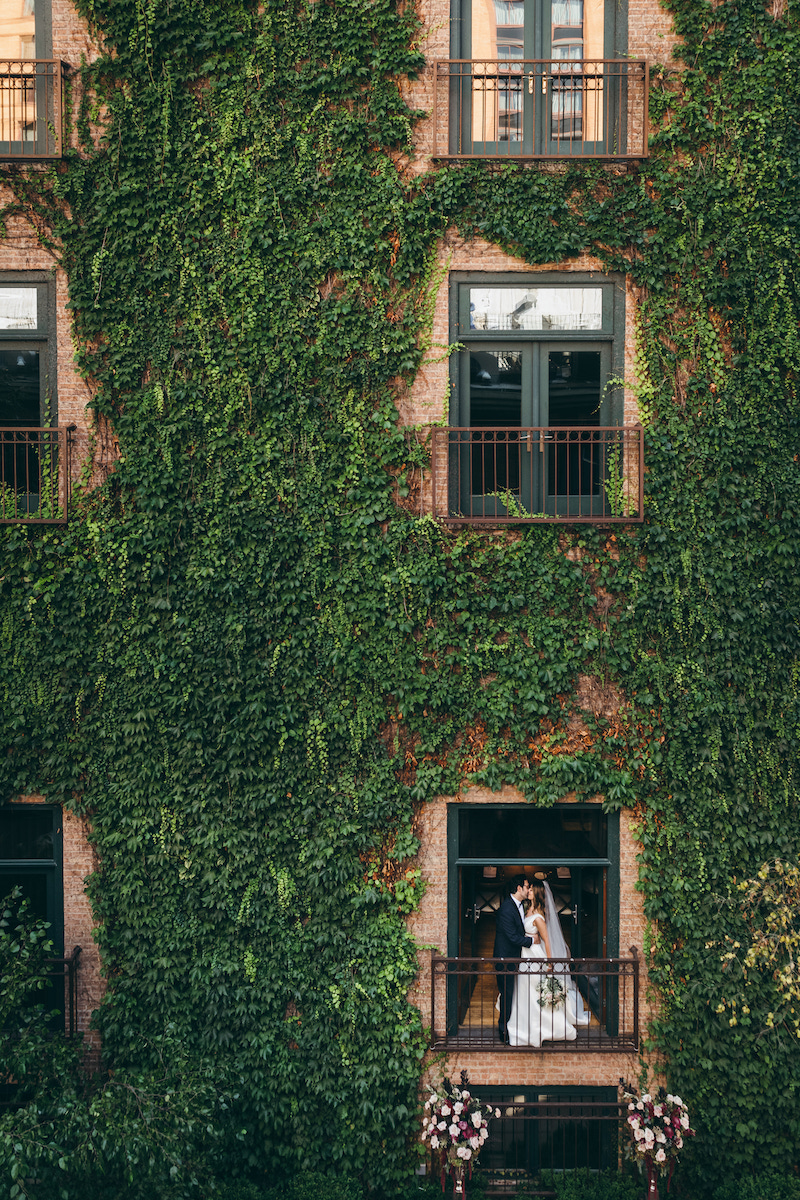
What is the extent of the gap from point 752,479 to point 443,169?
4.50 m

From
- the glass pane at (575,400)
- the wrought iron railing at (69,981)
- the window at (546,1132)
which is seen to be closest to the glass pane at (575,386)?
the glass pane at (575,400)

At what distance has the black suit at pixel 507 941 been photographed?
860 centimetres

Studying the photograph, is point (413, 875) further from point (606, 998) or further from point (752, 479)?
point (752, 479)

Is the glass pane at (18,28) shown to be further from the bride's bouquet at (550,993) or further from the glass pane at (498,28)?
the bride's bouquet at (550,993)

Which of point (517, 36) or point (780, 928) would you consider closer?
point (780, 928)

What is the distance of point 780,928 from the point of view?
Answer: 8219mm

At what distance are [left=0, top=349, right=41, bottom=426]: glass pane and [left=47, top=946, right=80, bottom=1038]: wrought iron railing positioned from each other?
18.7 feet

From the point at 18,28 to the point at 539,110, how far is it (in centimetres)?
566

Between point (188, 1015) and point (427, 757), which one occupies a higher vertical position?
point (427, 757)

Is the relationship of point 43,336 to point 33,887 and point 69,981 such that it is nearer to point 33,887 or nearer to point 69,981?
point 33,887

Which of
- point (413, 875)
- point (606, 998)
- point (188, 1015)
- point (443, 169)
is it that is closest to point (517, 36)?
point (443, 169)

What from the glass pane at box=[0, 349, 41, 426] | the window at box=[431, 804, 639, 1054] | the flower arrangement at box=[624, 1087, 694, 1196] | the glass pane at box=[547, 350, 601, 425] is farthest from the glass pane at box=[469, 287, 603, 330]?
the flower arrangement at box=[624, 1087, 694, 1196]

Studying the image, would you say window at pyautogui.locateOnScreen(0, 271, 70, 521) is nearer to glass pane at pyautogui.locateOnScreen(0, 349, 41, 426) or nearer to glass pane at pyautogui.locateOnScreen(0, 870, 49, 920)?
glass pane at pyautogui.locateOnScreen(0, 349, 41, 426)

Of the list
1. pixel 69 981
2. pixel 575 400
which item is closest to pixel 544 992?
pixel 69 981
